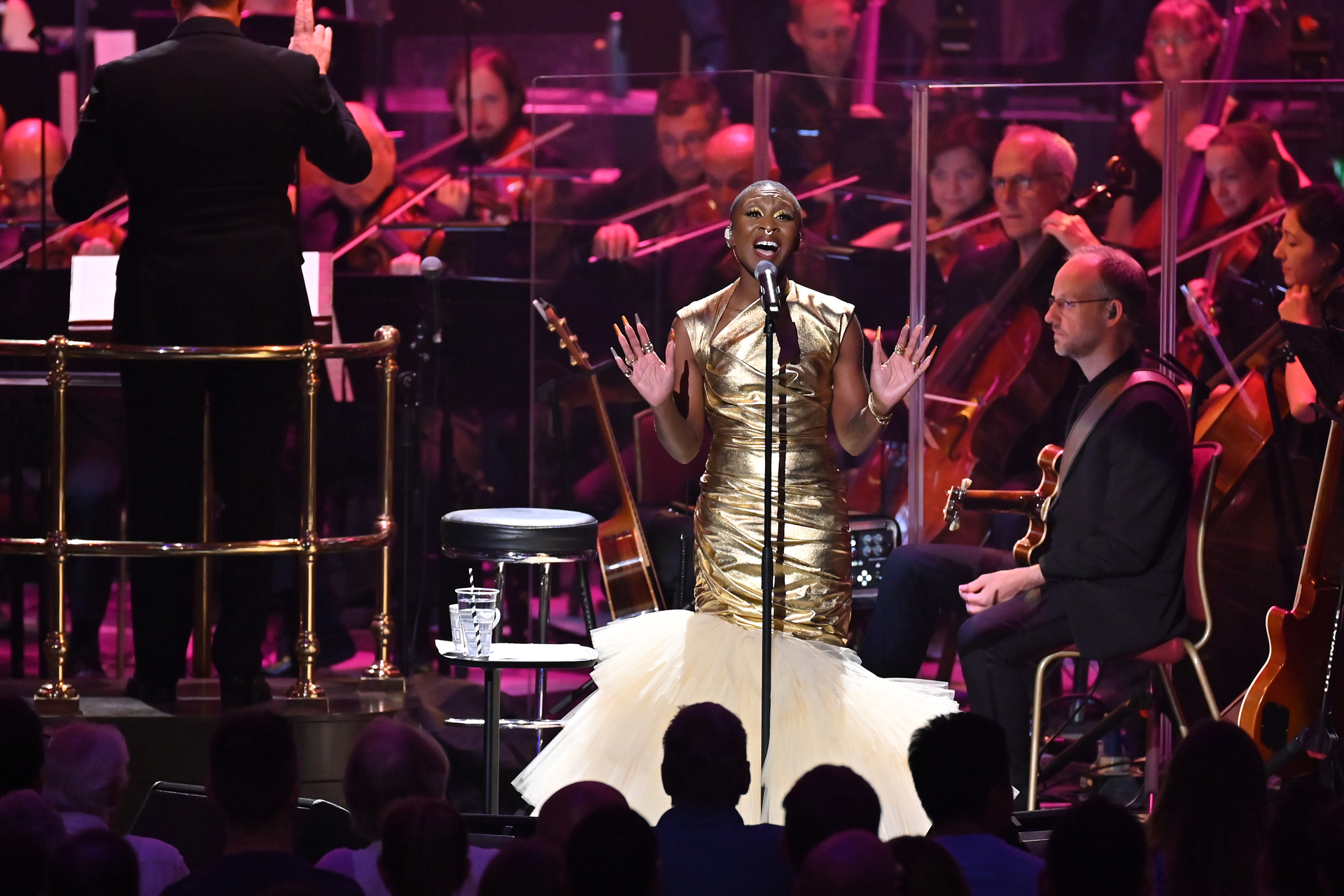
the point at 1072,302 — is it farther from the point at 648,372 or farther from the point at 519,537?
the point at 519,537

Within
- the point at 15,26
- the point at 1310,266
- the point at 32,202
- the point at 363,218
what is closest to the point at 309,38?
the point at 1310,266

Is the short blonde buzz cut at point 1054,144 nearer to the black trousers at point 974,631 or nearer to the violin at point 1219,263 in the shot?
the violin at point 1219,263

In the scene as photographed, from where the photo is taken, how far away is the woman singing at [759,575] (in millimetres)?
4836

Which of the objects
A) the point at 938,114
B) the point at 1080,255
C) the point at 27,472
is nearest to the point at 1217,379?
the point at 1080,255

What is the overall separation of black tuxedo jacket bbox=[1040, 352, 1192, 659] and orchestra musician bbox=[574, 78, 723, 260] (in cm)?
181

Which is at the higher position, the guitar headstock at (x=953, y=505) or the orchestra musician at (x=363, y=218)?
the orchestra musician at (x=363, y=218)

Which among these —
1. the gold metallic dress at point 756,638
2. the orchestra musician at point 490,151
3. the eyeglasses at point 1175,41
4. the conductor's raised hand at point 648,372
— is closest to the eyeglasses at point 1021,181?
the gold metallic dress at point 756,638

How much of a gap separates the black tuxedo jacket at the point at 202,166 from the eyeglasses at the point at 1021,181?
2654mm

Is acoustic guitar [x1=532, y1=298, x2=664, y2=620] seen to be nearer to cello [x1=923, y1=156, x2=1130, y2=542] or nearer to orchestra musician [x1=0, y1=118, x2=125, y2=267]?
cello [x1=923, y1=156, x2=1130, y2=542]

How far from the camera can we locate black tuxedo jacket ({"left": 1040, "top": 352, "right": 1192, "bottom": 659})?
557 cm

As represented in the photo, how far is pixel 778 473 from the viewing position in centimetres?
484

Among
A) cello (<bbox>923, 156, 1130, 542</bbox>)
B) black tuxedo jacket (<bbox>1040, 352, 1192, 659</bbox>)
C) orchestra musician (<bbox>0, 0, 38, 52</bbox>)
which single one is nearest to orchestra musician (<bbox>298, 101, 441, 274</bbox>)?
orchestra musician (<bbox>0, 0, 38, 52</bbox>)

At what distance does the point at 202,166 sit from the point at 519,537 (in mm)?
1558

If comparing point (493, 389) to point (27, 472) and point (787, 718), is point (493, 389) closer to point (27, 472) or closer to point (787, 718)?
point (27, 472)
